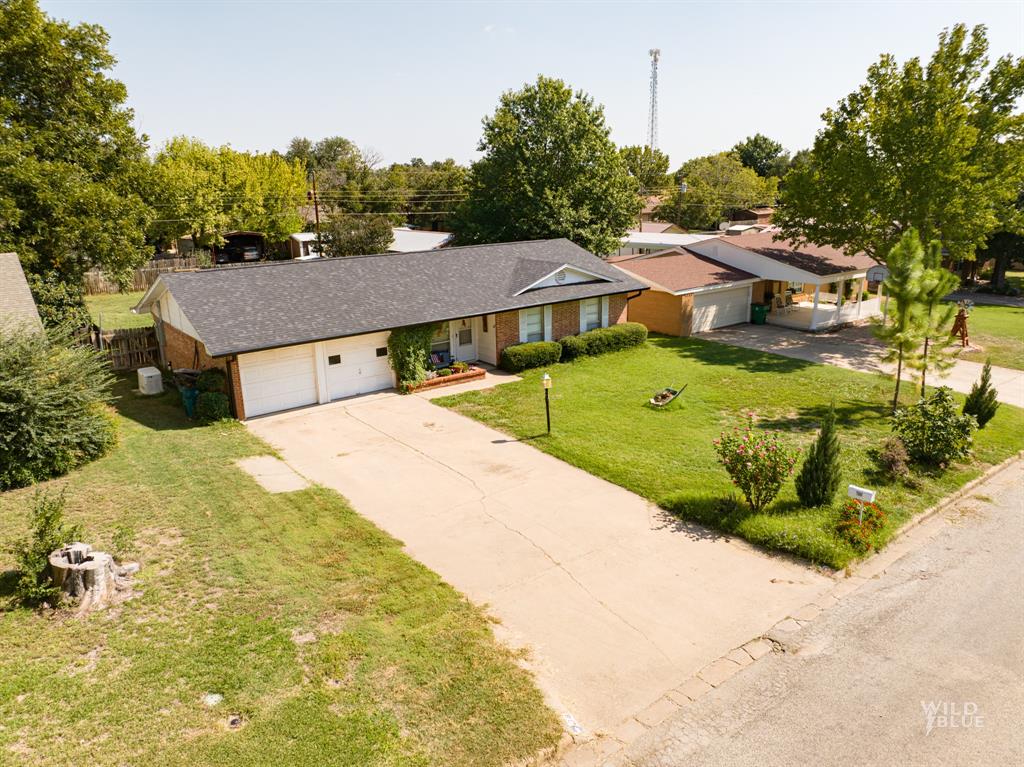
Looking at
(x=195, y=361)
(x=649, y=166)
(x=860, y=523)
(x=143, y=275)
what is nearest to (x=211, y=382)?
(x=195, y=361)

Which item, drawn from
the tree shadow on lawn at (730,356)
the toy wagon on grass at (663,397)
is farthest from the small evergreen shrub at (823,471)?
the tree shadow on lawn at (730,356)

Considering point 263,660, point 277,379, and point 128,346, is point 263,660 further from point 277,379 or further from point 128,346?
point 128,346

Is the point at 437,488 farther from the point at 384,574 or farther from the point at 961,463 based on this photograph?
the point at 961,463

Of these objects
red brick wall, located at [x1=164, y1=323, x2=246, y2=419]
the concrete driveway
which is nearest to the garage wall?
the concrete driveway

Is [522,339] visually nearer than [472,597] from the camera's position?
No

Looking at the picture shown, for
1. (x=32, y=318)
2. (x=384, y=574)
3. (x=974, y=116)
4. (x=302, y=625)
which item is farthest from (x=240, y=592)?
(x=974, y=116)

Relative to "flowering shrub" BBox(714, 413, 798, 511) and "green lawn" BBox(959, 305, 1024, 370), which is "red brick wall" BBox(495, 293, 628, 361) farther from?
"green lawn" BBox(959, 305, 1024, 370)
